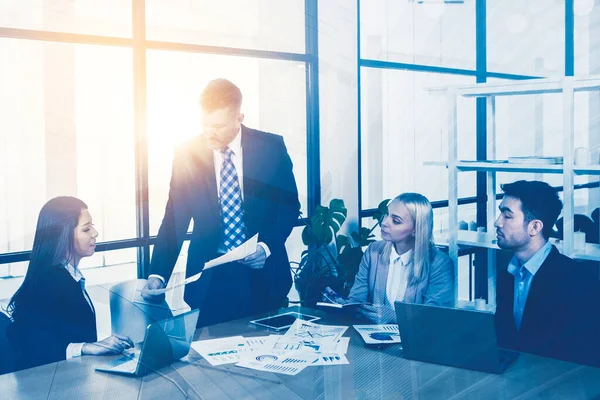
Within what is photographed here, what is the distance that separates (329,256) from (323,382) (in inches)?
99.7

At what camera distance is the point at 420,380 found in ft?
6.76

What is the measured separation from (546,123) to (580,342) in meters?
4.58

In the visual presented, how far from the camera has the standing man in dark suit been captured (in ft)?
11.3

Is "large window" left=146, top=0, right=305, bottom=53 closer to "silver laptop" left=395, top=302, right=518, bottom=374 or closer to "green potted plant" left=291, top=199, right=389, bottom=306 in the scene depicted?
"green potted plant" left=291, top=199, right=389, bottom=306

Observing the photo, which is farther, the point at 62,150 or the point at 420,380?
the point at 62,150

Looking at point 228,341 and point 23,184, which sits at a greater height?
point 23,184

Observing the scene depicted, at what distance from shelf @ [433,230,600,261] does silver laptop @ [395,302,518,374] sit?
1.58 meters

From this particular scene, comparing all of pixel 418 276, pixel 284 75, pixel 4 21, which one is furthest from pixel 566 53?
pixel 4 21

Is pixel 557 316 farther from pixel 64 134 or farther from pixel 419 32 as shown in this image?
pixel 419 32

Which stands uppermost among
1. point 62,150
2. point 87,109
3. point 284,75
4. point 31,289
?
point 284,75

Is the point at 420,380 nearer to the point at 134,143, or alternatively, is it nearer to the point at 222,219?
the point at 222,219

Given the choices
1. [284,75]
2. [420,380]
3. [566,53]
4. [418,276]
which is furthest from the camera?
[566,53]

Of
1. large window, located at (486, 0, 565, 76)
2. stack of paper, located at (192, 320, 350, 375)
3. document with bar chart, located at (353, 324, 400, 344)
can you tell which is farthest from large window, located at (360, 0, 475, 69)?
stack of paper, located at (192, 320, 350, 375)

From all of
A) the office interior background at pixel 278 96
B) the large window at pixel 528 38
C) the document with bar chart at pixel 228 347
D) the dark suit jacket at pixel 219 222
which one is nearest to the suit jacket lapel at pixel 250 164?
the dark suit jacket at pixel 219 222
